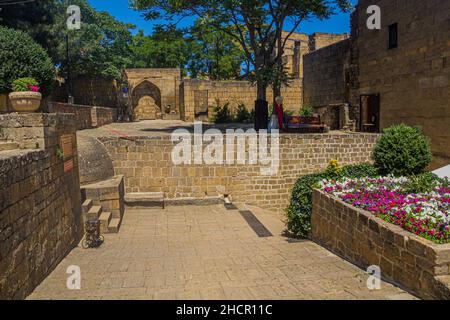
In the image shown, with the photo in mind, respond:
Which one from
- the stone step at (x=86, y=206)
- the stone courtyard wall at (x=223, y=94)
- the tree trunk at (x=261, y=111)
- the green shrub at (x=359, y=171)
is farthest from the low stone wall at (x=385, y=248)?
the stone courtyard wall at (x=223, y=94)

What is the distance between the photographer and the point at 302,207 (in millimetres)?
8430

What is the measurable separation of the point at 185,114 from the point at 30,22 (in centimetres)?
1044

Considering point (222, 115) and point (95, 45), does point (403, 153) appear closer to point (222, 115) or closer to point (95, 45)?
point (222, 115)

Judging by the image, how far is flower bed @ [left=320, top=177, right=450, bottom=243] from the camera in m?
4.83

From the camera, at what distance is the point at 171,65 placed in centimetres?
4016

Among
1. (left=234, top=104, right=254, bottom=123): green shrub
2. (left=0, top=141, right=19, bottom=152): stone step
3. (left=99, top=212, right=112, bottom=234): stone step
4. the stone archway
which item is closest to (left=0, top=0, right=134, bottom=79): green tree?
the stone archway

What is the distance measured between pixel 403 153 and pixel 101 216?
7.93 metres

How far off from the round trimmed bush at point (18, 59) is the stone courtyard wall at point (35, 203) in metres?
10.2

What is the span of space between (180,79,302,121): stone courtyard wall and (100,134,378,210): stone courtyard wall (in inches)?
443

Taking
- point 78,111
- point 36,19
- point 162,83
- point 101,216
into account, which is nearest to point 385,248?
point 101,216

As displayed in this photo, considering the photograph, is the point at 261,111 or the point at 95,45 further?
the point at 95,45

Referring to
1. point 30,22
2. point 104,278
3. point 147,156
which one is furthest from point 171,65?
point 104,278

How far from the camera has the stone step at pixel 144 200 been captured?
11.2 m

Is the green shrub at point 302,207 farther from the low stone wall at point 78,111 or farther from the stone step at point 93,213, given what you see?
the low stone wall at point 78,111
